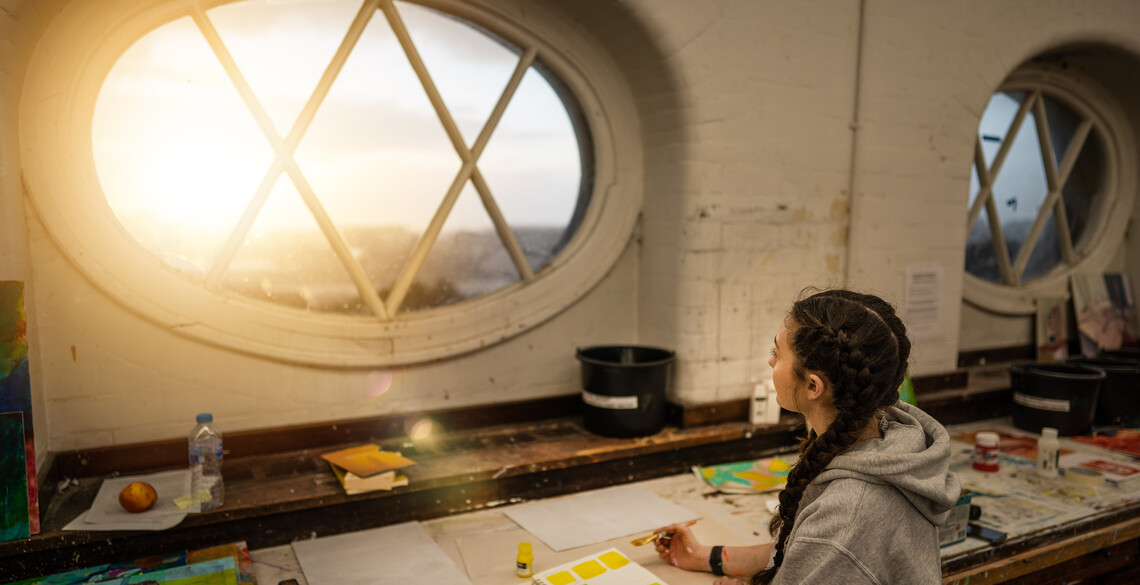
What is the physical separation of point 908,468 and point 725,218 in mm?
1486

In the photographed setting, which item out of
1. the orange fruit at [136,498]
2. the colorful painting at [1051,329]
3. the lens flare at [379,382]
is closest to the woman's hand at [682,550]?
the lens flare at [379,382]

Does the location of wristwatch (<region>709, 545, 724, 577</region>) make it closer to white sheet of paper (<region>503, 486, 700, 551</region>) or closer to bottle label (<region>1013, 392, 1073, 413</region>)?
white sheet of paper (<region>503, 486, 700, 551</region>)

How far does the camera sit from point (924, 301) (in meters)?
3.16

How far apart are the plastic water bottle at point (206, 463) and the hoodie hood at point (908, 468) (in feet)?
5.22

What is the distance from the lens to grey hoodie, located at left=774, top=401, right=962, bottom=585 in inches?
49.6

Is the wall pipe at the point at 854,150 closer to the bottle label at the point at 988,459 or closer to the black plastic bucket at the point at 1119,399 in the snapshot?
the bottle label at the point at 988,459

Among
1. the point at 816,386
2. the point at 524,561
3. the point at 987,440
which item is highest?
the point at 816,386

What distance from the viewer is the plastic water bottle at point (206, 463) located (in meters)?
1.96

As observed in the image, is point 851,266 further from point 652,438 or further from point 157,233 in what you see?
point 157,233

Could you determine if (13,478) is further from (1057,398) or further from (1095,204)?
(1095,204)

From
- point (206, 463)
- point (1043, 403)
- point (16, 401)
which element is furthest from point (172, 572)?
point (1043, 403)

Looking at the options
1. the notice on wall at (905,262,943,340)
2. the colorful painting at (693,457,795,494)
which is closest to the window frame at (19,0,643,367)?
the colorful painting at (693,457,795,494)

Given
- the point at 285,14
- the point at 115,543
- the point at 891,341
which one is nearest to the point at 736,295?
the point at 891,341

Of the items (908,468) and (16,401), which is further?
(16,401)
